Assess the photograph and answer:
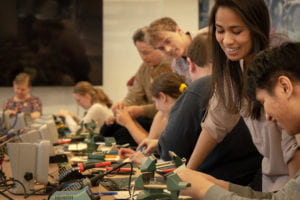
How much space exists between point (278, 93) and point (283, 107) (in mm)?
44

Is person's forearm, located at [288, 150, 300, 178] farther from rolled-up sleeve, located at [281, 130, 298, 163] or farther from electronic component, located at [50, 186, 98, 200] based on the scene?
electronic component, located at [50, 186, 98, 200]

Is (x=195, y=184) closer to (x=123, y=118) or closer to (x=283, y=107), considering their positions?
(x=283, y=107)

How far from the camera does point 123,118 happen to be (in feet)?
15.0

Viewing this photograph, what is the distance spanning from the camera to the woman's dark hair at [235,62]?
2291 mm

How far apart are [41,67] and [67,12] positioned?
0.85 m

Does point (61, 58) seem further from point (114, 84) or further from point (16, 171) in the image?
point (16, 171)

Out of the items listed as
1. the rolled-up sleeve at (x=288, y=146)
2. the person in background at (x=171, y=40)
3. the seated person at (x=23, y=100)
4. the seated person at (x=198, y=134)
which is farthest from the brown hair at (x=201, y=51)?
→ the seated person at (x=23, y=100)

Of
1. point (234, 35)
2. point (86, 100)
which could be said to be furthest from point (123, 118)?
point (234, 35)

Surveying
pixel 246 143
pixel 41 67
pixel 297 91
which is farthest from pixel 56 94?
pixel 297 91

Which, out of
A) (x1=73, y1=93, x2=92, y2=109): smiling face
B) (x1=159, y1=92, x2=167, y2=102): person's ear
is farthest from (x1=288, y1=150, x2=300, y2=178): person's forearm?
(x1=73, y1=93, x2=92, y2=109): smiling face

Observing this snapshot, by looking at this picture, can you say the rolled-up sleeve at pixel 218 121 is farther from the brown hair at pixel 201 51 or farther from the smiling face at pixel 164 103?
the smiling face at pixel 164 103

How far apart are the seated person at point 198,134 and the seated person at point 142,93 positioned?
115cm

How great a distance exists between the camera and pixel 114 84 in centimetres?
845

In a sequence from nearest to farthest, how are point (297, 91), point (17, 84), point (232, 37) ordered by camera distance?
point (297, 91) → point (232, 37) → point (17, 84)
